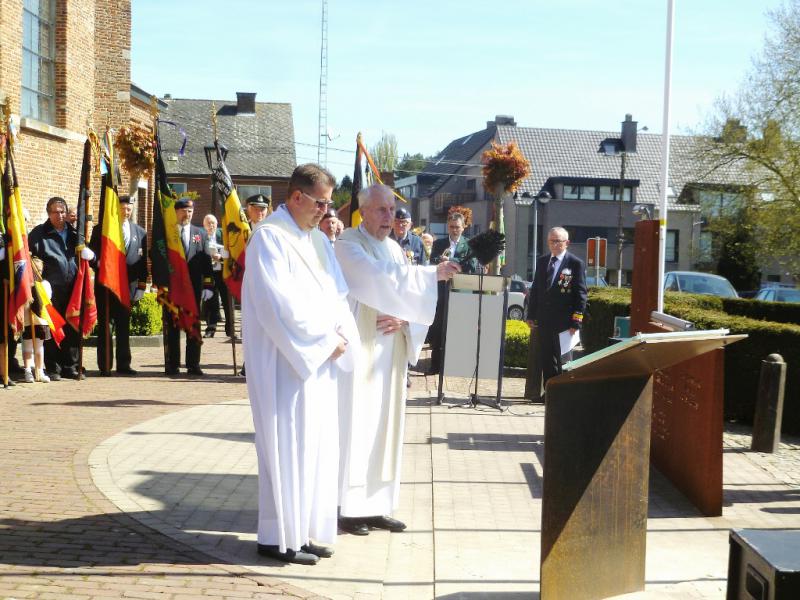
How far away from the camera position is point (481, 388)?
43.7ft

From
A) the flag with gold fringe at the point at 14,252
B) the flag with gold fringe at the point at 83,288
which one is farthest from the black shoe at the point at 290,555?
the flag with gold fringe at the point at 83,288

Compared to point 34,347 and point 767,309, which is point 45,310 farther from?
point 767,309

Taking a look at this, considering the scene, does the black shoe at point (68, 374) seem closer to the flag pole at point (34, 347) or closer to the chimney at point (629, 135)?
the flag pole at point (34, 347)

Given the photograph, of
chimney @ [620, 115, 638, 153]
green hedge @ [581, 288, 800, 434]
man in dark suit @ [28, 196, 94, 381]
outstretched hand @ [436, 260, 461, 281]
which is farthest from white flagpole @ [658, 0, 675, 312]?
chimney @ [620, 115, 638, 153]

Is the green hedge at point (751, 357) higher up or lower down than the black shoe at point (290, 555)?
higher up

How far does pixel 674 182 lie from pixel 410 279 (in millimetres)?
37288

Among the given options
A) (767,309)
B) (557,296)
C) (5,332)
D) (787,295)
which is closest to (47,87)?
(5,332)

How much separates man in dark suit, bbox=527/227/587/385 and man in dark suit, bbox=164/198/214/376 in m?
4.95

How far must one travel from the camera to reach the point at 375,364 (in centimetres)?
633

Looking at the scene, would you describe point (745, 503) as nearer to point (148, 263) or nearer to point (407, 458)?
point (407, 458)

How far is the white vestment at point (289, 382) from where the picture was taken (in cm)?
541

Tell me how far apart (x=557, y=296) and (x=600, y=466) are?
6.65 meters

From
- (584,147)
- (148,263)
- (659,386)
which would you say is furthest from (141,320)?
(584,147)

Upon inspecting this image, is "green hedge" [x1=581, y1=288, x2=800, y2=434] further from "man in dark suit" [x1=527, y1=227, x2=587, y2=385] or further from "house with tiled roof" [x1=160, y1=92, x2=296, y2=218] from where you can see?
"house with tiled roof" [x1=160, y1=92, x2=296, y2=218]
